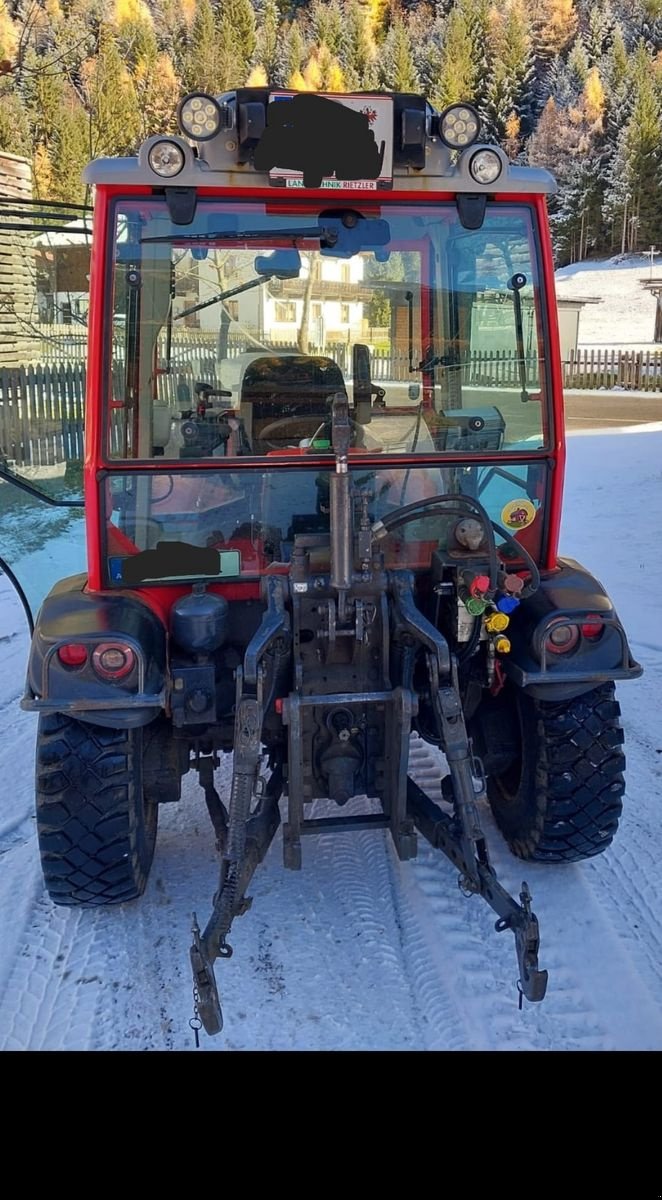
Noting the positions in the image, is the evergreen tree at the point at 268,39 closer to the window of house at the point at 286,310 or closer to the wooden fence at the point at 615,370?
the wooden fence at the point at 615,370

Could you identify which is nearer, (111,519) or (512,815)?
(111,519)

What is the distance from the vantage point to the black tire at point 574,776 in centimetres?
340

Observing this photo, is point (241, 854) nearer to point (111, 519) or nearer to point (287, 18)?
point (111, 519)

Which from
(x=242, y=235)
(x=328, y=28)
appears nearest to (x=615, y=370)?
(x=242, y=235)

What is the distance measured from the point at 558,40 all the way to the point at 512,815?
9080 centimetres

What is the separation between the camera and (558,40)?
7869cm

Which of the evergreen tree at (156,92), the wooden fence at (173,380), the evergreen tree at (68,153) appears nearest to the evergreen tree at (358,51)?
the evergreen tree at (156,92)

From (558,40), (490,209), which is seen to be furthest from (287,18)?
(490,209)

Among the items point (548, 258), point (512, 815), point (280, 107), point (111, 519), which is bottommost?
point (512, 815)

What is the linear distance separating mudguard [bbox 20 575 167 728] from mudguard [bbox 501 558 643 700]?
1250 mm

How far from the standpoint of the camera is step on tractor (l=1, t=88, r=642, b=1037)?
9.91 feet

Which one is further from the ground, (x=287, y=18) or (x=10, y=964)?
(x=287, y=18)

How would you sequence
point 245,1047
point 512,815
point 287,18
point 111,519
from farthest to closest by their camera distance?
point 287,18 < point 512,815 < point 111,519 < point 245,1047

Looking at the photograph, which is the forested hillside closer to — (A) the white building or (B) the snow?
(A) the white building
